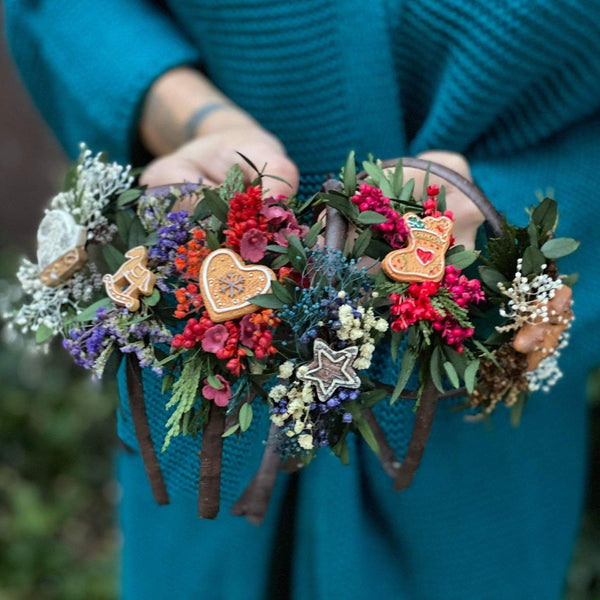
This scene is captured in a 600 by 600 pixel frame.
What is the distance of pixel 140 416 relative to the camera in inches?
25.0

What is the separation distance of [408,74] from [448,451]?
0.43 metres

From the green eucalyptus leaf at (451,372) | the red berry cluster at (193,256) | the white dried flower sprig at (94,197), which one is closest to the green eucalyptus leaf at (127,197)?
the white dried flower sprig at (94,197)

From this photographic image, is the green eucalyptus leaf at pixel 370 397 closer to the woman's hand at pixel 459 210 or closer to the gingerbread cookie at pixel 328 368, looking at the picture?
the gingerbread cookie at pixel 328 368

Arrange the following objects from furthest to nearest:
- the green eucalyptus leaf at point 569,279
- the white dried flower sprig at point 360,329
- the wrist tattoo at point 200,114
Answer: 1. the wrist tattoo at point 200,114
2. the green eucalyptus leaf at point 569,279
3. the white dried flower sprig at point 360,329

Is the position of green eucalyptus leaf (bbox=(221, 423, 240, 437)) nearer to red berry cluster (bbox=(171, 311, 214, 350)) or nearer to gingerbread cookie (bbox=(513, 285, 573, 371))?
red berry cluster (bbox=(171, 311, 214, 350))

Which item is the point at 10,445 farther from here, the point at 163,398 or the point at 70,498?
the point at 163,398

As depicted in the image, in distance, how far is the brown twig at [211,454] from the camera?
58 centimetres

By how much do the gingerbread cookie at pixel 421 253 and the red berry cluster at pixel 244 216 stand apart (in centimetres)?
10

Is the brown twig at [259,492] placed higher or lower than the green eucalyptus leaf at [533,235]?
lower

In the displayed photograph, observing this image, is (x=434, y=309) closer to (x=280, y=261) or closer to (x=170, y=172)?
(x=280, y=261)

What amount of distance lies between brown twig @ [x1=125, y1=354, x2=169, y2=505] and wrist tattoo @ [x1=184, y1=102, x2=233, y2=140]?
319 mm

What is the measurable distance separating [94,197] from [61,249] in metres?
0.06

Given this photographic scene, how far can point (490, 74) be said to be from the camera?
71cm

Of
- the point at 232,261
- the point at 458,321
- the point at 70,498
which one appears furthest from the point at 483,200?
the point at 70,498
